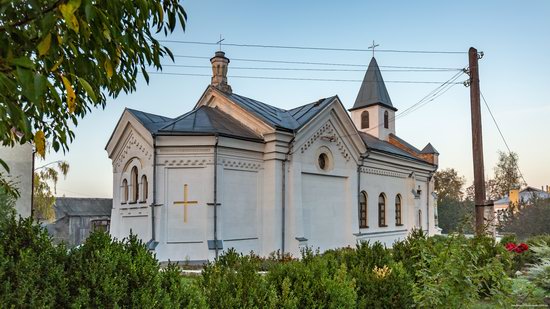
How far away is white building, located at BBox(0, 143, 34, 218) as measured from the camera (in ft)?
49.2

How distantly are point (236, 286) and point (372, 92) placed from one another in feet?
82.7

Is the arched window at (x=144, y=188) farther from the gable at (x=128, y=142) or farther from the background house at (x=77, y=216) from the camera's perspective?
the background house at (x=77, y=216)

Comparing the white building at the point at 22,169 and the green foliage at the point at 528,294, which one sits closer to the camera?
the green foliage at the point at 528,294

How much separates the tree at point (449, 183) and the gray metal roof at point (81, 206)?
40957 millimetres

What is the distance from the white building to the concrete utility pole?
15472 mm

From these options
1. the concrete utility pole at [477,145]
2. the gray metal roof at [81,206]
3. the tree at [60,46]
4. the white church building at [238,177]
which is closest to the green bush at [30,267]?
the tree at [60,46]

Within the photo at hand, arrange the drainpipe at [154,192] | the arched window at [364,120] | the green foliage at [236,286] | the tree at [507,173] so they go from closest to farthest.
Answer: the green foliage at [236,286], the drainpipe at [154,192], the arched window at [364,120], the tree at [507,173]

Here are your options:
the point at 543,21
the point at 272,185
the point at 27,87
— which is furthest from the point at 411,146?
the point at 27,87

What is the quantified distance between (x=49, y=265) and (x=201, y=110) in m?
13.3

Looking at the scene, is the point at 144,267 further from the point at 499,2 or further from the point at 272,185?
the point at 272,185

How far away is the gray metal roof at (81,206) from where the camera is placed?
34.7 metres

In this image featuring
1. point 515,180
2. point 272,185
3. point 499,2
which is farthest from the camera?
point 515,180

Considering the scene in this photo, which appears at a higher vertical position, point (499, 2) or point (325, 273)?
point (499, 2)

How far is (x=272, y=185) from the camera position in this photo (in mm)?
14609
